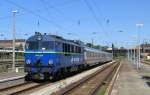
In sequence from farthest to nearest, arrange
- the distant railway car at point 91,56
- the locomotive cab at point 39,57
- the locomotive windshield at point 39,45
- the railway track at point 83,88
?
the distant railway car at point 91,56, the locomotive windshield at point 39,45, the locomotive cab at point 39,57, the railway track at point 83,88

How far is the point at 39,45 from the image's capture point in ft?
81.0

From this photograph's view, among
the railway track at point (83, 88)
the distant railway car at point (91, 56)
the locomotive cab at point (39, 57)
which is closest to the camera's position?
the railway track at point (83, 88)

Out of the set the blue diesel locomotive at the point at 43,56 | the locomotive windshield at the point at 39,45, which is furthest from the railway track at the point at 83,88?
the locomotive windshield at the point at 39,45

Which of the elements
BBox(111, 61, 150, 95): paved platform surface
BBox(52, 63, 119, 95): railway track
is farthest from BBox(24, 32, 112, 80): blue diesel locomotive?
BBox(111, 61, 150, 95): paved platform surface

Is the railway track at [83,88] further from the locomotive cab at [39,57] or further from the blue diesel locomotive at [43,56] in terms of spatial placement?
the locomotive cab at [39,57]

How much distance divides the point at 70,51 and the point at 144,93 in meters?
12.1

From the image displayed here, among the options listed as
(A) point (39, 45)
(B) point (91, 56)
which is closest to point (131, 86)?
(A) point (39, 45)

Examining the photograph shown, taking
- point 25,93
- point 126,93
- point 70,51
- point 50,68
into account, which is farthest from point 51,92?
point 70,51

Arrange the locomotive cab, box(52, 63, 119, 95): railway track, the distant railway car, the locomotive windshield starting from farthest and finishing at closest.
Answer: the distant railway car → the locomotive windshield → the locomotive cab → box(52, 63, 119, 95): railway track

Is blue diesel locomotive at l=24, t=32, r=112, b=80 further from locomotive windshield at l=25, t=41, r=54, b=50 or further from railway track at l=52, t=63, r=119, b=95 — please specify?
railway track at l=52, t=63, r=119, b=95

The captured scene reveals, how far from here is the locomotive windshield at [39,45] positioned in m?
24.5

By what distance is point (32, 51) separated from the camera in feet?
80.3

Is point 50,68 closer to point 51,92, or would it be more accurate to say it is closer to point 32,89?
point 32,89

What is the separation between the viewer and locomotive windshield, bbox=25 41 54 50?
24.5 meters
